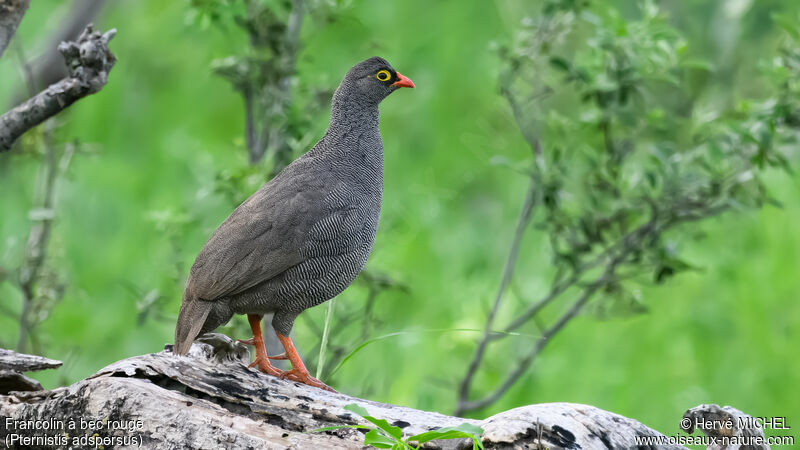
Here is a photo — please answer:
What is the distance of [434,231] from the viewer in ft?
28.1

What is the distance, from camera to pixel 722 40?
9.19 metres

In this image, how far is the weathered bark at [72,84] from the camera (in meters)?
3.74

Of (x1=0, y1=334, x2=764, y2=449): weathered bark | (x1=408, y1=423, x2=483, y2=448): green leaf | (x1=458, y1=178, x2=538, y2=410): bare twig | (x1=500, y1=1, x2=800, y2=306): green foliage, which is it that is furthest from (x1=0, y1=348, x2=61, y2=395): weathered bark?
(x1=500, y1=1, x2=800, y2=306): green foliage

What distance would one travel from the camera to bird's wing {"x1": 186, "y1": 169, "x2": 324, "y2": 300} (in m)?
4.04

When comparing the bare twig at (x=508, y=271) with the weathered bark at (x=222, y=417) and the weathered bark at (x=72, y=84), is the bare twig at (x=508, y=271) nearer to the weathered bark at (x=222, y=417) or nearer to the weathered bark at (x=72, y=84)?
the weathered bark at (x=222, y=417)

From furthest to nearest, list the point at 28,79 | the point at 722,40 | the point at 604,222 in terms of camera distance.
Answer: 1. the point at 722,40
2. the point at 604,222
3. the point at 28,79

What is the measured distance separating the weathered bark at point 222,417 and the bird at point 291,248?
1.31ft

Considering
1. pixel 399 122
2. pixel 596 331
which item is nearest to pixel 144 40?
pixel 399 122

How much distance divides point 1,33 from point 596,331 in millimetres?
5916

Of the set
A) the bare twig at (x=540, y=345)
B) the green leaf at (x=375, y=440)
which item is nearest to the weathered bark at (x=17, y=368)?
the green leaf at (x=375, y=440)

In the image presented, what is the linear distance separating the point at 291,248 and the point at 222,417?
994mm

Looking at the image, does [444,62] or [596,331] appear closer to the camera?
[596,331]

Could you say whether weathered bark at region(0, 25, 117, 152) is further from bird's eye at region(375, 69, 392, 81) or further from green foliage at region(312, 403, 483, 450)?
green foliage at region(312, 403, 483, 450)

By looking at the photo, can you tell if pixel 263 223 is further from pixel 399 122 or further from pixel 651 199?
pixel 399 122
